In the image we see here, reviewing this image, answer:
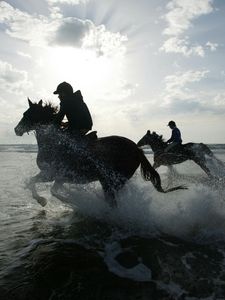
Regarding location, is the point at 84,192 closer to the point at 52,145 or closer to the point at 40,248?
the point at 52,145

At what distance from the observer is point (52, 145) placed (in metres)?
7.45

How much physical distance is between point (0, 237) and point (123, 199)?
2553 mm

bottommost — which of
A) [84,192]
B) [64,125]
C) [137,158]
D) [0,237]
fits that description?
[0,237]

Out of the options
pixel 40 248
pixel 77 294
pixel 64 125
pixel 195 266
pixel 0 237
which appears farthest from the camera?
pixel 64 125

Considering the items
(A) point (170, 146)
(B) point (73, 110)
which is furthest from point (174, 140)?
(B) point (73, 110)

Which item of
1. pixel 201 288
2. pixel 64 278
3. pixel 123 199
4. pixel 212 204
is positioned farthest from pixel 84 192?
pixel 201 288

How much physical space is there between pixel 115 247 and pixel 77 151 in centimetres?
237

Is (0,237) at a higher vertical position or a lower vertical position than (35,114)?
lower

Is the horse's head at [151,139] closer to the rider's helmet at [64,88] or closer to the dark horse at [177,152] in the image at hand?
the dark horse at [177,152]

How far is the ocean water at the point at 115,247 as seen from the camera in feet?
13.7

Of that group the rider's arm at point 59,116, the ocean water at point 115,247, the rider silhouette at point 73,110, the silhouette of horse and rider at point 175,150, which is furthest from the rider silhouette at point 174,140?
the rider's arm at point 59,116

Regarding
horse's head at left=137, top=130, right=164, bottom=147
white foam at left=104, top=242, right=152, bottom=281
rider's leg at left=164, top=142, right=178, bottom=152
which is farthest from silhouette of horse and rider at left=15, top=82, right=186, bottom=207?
horse's head at left=137, top=130, right=164, bottom=147

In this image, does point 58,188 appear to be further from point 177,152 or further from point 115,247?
point 177,152

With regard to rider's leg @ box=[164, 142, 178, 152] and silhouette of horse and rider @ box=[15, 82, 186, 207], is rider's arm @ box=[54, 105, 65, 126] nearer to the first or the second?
silhouette of horse and rider @ box=[15, 82, 186, 207]
